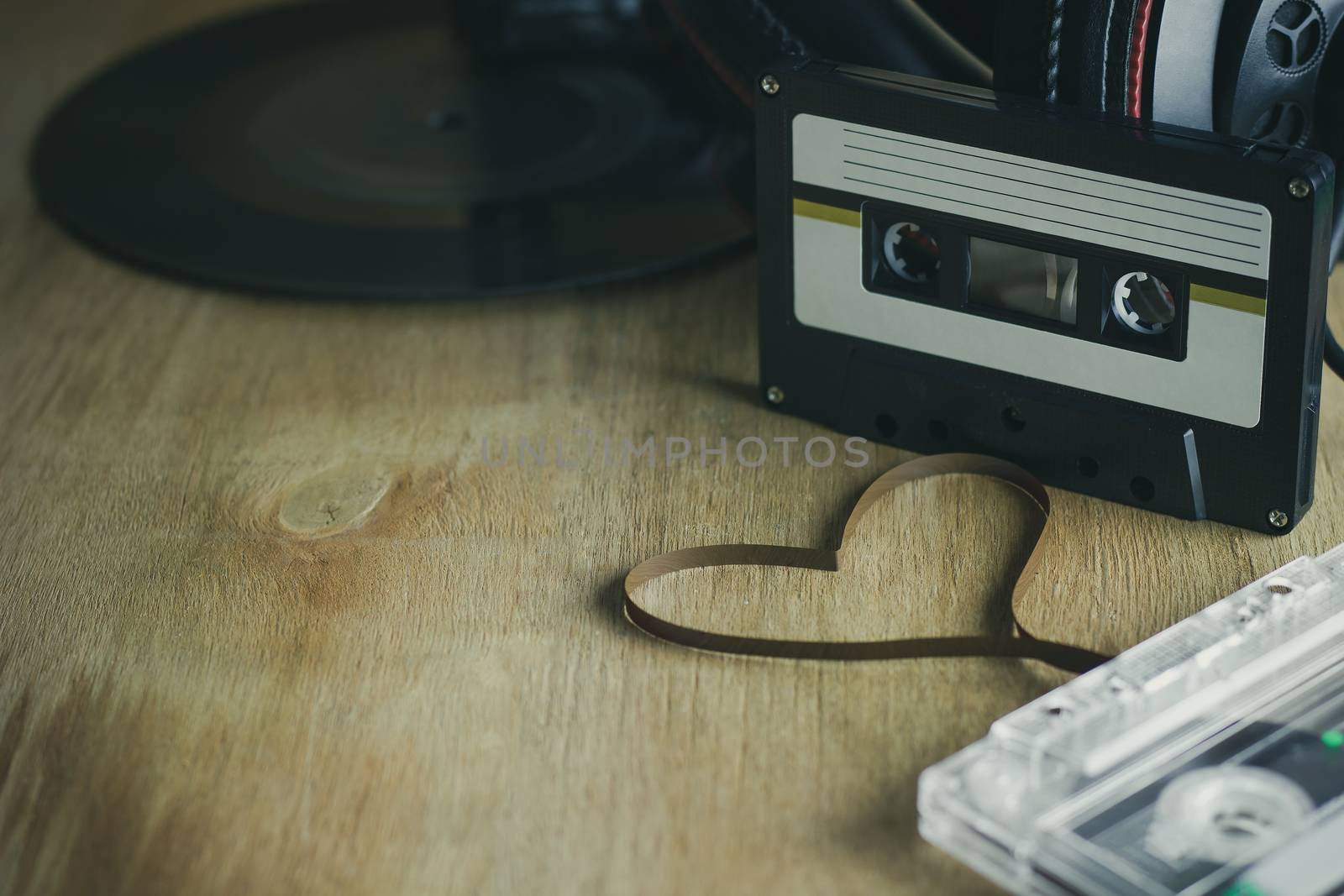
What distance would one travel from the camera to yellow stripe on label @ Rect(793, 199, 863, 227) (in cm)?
91

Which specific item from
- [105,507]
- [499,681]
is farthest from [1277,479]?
[105,507]

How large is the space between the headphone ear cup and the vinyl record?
248 millimetres

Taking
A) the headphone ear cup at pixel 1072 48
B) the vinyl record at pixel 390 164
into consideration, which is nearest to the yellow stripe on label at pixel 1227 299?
the headphone ear cup at pixel 1072 48

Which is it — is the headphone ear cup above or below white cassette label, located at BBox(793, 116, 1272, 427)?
above

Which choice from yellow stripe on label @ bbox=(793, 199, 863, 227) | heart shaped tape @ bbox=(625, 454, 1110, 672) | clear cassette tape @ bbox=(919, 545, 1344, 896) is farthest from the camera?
yellow stripe on label @ bbox=(793, 199, 863, 227)

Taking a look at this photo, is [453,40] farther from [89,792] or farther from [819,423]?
[89,792]

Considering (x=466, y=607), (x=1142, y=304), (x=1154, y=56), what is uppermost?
(x=1154, y=56)

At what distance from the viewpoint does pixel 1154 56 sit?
0.82 m

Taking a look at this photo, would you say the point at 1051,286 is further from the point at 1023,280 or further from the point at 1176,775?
the point at 1176,775

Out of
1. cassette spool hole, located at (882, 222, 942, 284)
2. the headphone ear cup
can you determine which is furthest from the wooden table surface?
the headphone ear cup

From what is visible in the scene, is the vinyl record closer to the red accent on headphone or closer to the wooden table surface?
the wooden table surface

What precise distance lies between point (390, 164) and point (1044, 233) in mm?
646

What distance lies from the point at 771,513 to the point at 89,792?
15.3 inches

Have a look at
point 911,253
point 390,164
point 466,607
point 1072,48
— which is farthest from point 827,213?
point 390,164
